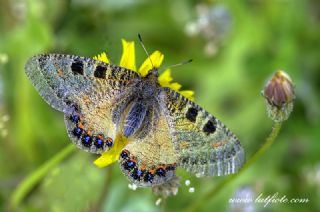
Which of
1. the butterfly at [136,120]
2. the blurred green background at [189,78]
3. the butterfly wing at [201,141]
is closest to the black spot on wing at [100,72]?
the butterfly at [136,120]

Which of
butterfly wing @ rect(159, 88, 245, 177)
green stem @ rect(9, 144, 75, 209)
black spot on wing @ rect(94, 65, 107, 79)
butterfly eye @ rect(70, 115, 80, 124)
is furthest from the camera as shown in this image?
green stem @ rect(9, 144, 75, 209)

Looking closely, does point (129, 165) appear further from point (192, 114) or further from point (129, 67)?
point (129, 67)

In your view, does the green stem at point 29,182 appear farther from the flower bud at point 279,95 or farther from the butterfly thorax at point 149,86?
the flower bud at point 279,95

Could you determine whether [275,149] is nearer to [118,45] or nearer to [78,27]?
[118,45]

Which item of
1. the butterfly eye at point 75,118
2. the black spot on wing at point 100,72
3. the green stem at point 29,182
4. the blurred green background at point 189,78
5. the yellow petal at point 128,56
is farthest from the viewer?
the blurred green background at point 189,78

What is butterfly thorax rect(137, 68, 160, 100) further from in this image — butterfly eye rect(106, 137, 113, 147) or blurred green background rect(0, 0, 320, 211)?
blurred green background rect(0, 0, 320, 211)

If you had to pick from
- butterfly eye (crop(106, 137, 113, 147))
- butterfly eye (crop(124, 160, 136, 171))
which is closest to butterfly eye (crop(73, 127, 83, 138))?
butterfly eye (crop(106, 137, 113, 147))

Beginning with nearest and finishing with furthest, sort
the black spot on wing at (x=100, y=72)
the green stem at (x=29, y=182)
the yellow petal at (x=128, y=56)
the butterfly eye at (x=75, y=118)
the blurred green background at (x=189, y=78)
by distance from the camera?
1. the butterfly eye at (x=75, y=118)
2. the black spot on wing at (x=100, y=72)
3. the yellow petal at (x=128, y=56)
4. the green stem at (x=29, y=182)
5. the blurred green background at (x=189, y=78)

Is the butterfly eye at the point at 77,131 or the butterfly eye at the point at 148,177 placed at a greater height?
the butterfly eye at the point at 77,131
